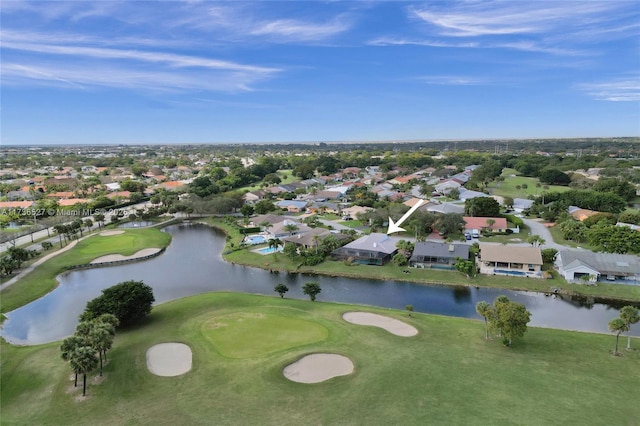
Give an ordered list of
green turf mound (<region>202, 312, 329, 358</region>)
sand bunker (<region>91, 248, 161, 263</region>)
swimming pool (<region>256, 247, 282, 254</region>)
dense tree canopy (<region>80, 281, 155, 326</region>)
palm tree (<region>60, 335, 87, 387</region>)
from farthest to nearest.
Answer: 1. swimming pool (<region>256, 247, 282, 254</region>)
2. sand bunker (<region>91, 248, 161, 263</region>)
3. dense tree canopy (<region>80, 281, 155, 326</region>)
4. green turf mound (<region>202, 312, 329, 358</region>)
5. palm tree (<region>60, 335, 87, 387</region>)

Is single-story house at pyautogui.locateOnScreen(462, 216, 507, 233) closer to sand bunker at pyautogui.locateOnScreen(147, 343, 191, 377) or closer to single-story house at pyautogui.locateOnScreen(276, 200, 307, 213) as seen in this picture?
single-story house at pyautogui.locateOnScreen(276, 200, 307, 213)

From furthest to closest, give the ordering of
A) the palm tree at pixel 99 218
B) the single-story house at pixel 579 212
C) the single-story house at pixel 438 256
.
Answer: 1. the palm tree at pixel 99 218
2. the single-story house at pixel 579 212
3. the single-story house at pixel 438 256

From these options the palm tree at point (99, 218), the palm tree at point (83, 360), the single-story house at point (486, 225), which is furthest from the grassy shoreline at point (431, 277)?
the palm tree at point (99, 218)

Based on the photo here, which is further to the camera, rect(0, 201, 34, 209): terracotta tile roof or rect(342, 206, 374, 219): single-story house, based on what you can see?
rect(0, 201, 34, 209): terracotta tile roof

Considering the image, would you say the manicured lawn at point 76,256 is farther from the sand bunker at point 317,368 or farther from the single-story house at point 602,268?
the single-story house at point 602,268

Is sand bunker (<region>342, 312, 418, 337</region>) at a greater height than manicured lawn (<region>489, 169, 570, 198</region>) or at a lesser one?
lesser

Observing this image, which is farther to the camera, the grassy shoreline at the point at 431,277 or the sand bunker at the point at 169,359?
the grassy shoreline at the point at 431,277

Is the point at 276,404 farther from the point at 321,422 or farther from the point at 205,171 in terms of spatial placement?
the point at 205,171

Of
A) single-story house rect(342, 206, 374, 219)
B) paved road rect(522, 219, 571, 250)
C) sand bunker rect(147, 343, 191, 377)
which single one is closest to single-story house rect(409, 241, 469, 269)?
paved road rect(522, 219, 571, 250)
